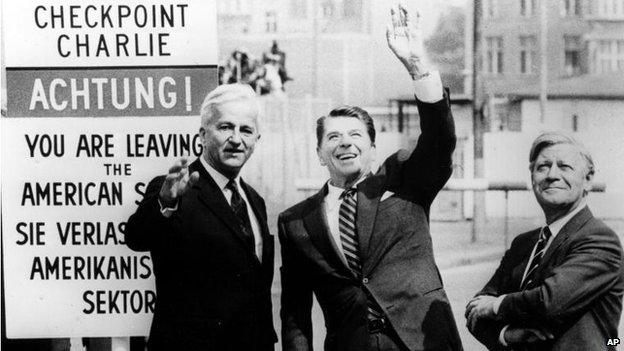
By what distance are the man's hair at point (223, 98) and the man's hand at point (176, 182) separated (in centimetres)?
51

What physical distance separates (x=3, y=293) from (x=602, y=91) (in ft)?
9.52

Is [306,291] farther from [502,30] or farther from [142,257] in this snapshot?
[502,30]

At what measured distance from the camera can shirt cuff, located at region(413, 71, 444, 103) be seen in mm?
2799

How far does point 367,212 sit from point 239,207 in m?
0.59

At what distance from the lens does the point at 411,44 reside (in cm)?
301

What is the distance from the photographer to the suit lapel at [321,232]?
9.68 ft

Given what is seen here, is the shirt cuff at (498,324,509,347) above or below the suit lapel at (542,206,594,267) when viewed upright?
below

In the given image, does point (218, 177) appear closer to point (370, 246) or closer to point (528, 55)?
point (370, 246)

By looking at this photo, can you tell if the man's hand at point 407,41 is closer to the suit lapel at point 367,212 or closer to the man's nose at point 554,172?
the suit lapel at point 367,212

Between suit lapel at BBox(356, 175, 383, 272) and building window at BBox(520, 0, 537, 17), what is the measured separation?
43.5 inches

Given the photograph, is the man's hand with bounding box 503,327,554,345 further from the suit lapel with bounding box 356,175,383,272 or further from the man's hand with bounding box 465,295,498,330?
the suit lapel with bounding box 356,175,383,272

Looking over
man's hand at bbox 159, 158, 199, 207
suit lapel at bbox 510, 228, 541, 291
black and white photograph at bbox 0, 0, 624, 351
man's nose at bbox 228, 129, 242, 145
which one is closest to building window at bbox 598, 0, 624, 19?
black and white photograph at bbox 0, 0, 624, 351

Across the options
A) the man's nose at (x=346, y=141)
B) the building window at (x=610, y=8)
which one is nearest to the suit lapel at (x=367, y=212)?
the man's nose at (x=346, y=141)

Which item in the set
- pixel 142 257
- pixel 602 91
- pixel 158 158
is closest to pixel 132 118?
pixel 158 158
